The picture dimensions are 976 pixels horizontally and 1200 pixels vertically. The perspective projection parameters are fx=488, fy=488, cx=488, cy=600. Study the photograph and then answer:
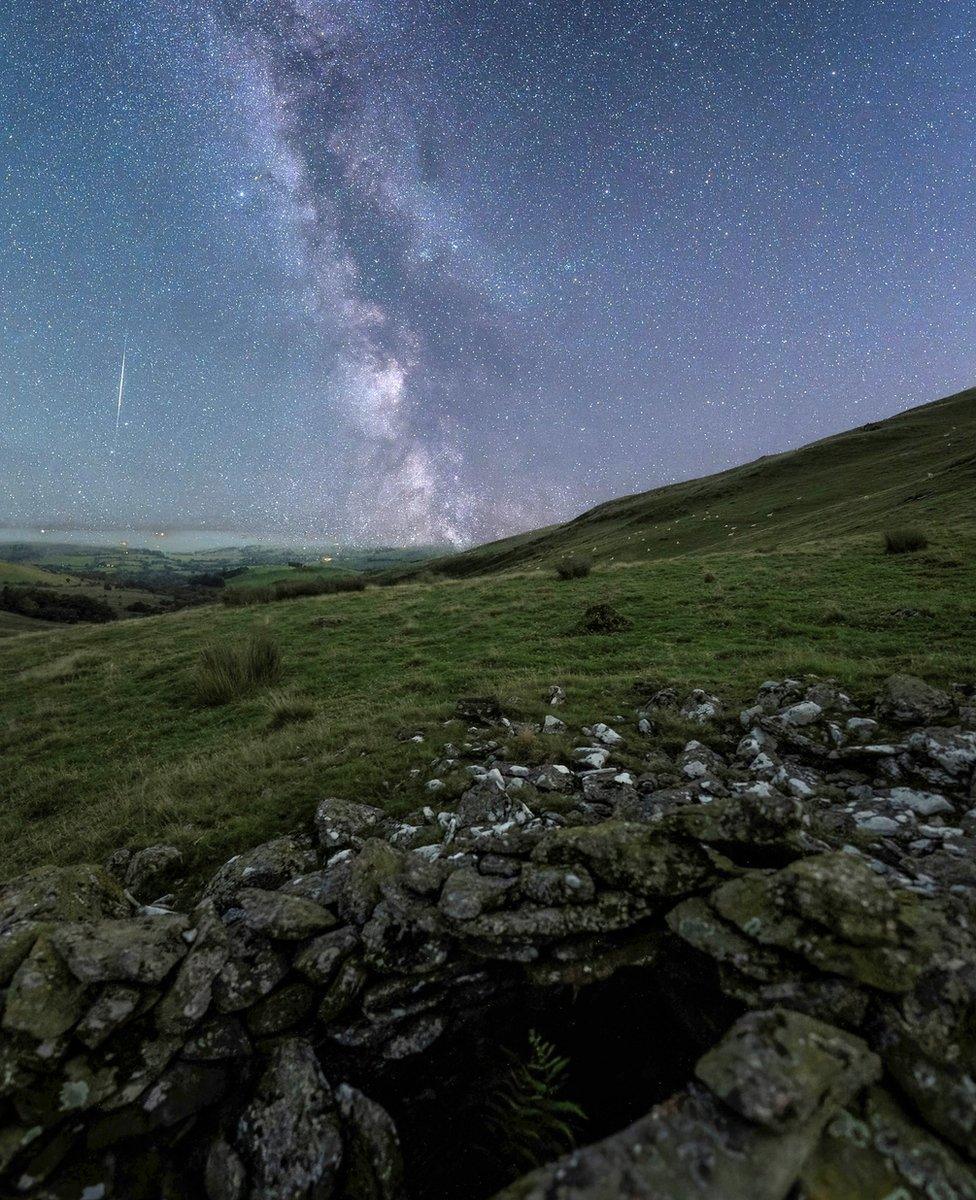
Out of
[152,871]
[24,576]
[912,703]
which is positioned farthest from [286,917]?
[24,576]

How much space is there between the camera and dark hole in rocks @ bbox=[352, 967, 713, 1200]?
289 centimetres

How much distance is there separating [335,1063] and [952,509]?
36471 millimetres

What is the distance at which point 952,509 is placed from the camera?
2686cm

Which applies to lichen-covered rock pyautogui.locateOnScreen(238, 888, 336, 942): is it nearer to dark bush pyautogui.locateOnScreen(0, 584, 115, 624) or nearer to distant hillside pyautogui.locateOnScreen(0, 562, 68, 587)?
dark bush pyautogui.locateOnScreen(0, 584, 115, 624)

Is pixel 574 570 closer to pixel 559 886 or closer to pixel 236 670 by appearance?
pixel 236 670

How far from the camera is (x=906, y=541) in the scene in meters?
19.5

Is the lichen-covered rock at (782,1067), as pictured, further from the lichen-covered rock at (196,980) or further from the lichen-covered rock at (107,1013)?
the lichen-covered rock at (107,1013)

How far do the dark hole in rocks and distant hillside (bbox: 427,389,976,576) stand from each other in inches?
1103

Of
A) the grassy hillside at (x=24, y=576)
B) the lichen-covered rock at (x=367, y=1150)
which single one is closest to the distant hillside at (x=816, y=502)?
the lichen-covered rock at (x=367, y=1150)

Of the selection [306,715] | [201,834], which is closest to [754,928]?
[201,834]

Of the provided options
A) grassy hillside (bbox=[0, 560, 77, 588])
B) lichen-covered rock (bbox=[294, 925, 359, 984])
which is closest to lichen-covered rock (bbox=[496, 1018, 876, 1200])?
lichen-covered rock (bbox=[294, 925, 359, 984])

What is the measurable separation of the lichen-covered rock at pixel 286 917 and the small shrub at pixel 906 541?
2382 centimetres

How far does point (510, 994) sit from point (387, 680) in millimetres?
8681

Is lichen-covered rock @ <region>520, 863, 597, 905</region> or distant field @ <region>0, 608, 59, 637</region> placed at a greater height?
lichen-covered rock @ <region>520, 863, 597, 905</region>
